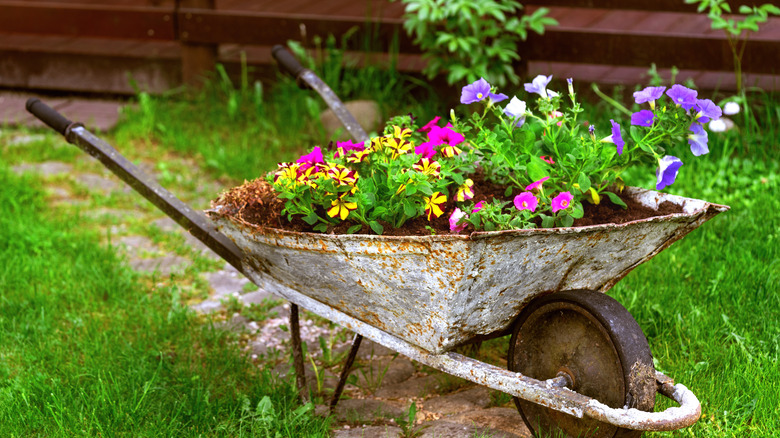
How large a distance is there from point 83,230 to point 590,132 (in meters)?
2.53

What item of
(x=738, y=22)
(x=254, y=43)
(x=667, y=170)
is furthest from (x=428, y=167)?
(x=254, y=43)

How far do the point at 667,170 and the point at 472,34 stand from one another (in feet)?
8.36

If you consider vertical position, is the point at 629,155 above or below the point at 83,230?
above

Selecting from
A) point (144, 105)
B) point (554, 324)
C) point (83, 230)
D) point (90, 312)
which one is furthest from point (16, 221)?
point (554, 324)

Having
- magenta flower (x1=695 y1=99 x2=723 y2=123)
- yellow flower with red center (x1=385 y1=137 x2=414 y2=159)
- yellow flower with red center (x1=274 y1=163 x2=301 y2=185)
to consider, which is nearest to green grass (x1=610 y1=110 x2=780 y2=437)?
magenta flower (x1=695 y1=99 x2=723 y2=123)

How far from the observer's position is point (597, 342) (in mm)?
1901

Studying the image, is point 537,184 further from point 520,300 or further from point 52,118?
point 52,118

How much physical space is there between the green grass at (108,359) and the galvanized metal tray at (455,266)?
0.45 m

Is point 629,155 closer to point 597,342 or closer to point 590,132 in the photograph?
point 590,132

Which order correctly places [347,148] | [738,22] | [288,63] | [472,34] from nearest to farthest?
1. [347,148]
2. [288,63]
3. [738,22]
4. [472,34]

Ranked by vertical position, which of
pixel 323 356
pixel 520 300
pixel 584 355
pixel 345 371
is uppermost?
pixel 520 300

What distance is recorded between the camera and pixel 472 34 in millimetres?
4262

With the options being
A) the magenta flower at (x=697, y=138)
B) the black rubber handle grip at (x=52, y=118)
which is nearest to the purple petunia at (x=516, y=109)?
the magenta flower at (x=697, y=138)

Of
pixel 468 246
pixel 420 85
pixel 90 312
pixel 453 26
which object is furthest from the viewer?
pixel 420 85
